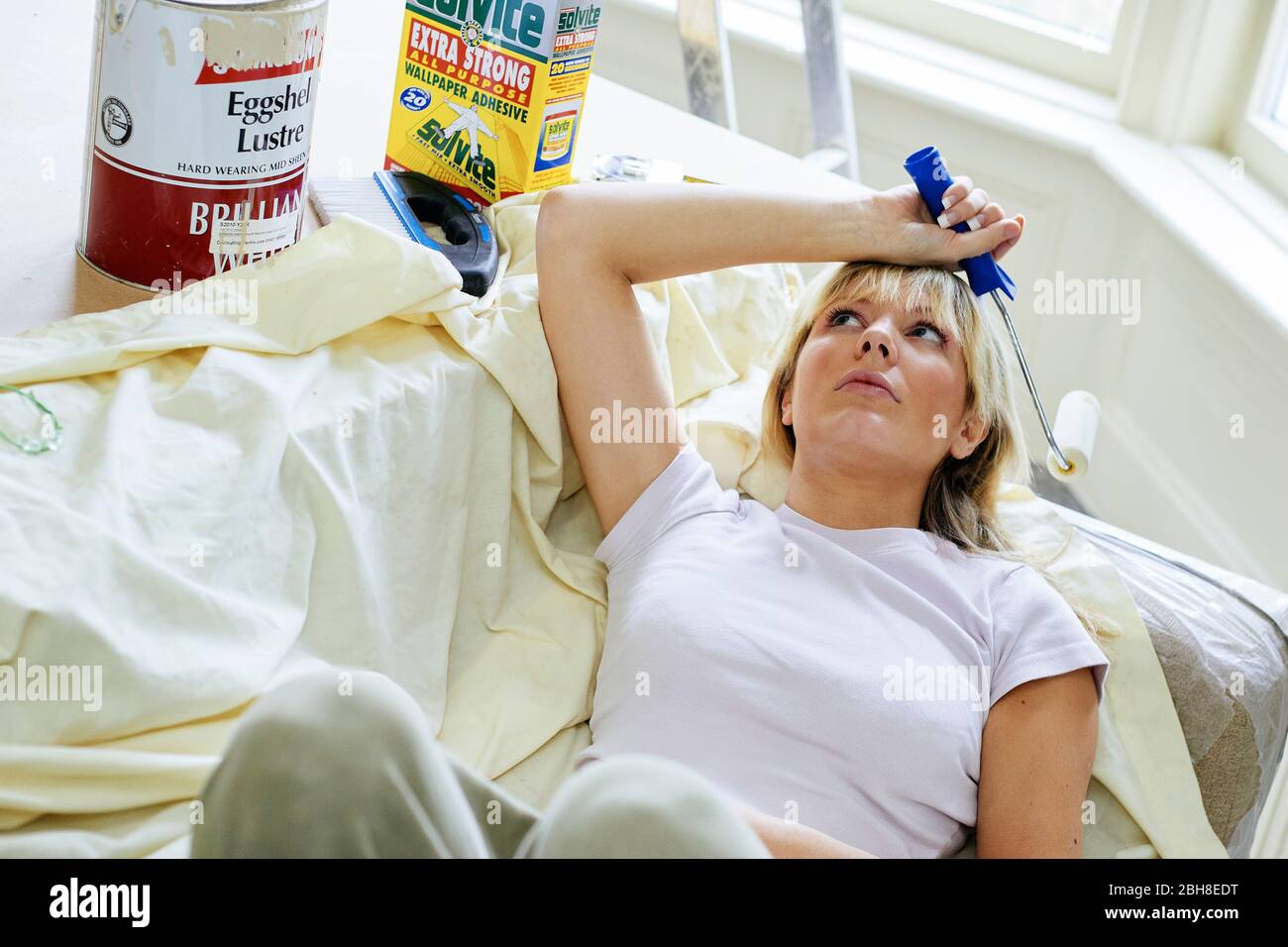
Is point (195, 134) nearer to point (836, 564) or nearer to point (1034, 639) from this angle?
point (836, 564)

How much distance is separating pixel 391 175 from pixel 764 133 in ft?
4.99

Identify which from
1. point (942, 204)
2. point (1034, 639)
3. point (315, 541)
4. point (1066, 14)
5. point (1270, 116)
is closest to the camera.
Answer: point (315, 541)

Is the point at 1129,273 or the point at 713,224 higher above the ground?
the point at 713,224

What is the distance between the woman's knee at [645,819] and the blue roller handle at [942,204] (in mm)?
698

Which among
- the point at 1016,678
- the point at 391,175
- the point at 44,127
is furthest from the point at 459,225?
the point at 1016,678

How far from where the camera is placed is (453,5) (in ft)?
3.99

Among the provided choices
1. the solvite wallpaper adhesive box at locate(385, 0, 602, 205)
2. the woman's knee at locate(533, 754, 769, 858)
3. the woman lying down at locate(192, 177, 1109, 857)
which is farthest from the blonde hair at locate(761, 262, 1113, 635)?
the woman's knee at locate(533, 754, 769, 858)

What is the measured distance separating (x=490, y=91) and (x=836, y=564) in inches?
21.5

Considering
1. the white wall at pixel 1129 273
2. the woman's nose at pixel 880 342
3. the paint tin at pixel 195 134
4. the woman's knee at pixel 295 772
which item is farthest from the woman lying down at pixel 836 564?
the white wall at pixel 1129 273

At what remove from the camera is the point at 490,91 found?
1.23 metres

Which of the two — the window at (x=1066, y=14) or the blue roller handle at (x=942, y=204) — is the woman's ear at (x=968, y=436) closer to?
the blue roller handle at (x=942, y=204)

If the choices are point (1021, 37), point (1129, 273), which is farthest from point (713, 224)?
point (1021, 37)

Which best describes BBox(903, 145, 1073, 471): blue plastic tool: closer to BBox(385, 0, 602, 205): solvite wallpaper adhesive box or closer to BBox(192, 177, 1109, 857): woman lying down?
BBox(192, 177, 1109, 857): woman lying down
